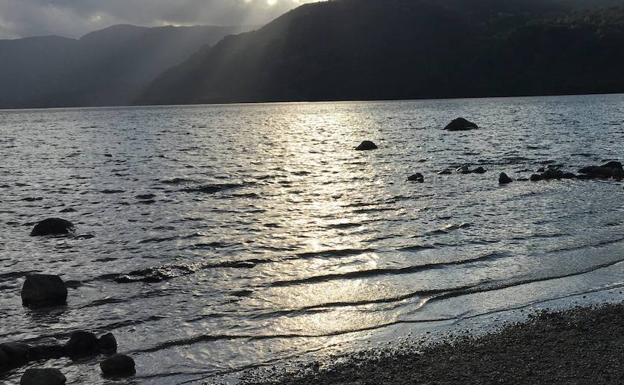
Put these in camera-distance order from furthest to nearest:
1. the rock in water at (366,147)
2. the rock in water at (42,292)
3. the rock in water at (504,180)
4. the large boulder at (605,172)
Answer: the rock in water at (366,147) → the large boulder at (605,172) → the rock in water at (504,180) → the rock in water at (42,292)

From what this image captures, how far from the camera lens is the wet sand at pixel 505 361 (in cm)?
1113

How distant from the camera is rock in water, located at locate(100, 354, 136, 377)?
12.3 metres

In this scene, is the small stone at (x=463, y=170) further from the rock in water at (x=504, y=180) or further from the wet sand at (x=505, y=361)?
the wet sand at (x=505, y=361)

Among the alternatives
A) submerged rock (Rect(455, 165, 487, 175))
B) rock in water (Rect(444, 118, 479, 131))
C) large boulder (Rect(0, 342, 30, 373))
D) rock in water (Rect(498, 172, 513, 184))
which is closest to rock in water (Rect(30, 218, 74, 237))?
large boulder (Rect(0, 342, 30, 373))

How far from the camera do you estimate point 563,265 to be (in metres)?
19.7

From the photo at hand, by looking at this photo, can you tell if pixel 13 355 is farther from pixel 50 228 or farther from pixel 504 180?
pixel 504 180

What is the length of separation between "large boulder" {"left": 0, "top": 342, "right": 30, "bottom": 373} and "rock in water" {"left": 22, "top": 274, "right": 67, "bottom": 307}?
12.8ft

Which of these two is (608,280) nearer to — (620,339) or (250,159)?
(620,339)

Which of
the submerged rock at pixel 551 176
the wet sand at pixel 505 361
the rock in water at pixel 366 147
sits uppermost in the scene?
the wet sand at pixel 505 361

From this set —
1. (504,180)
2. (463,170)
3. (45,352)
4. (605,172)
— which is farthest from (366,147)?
(45,352)

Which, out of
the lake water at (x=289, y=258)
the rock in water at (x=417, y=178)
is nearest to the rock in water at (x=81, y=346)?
the lake water at (x=289, y=258)

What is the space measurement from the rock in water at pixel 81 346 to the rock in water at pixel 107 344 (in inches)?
3.8

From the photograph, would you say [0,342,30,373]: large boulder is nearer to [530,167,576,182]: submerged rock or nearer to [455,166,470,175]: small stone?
[530,167,576,182]: submerged rock

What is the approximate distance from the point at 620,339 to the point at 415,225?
14.1 metres
